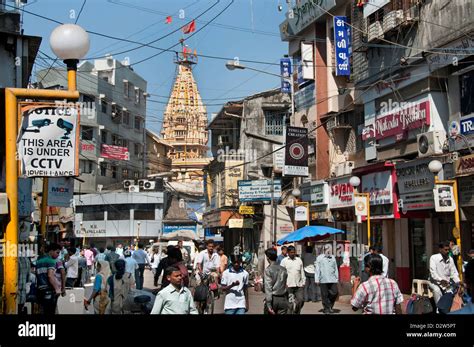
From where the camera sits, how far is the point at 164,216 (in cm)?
5378

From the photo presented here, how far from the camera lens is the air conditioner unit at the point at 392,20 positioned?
64.1 ft

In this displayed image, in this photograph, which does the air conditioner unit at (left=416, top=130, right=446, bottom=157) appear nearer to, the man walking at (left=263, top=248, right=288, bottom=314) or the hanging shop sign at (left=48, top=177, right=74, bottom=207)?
the man walking at (left=263, top=248, right=288, bottom=314)

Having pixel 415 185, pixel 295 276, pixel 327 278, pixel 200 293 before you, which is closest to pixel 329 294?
pixel 327 278

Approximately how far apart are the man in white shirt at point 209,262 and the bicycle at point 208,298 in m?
0.37

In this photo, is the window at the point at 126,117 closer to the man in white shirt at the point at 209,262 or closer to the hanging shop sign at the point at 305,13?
the hanging shop sign at the point at 305,13

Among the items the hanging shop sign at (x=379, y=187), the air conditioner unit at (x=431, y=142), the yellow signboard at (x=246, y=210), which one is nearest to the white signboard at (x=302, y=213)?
the hanging shop sign at (x=379, y=187)

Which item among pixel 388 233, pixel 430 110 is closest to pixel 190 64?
pixel 430 110

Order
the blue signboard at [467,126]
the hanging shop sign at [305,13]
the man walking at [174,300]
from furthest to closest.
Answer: the hanging shop sign at [305,13] < the blue signboard at [467,126] < the man walking at [174,300]

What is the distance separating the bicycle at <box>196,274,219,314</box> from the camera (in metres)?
11.1

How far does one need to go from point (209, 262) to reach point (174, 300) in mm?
9538

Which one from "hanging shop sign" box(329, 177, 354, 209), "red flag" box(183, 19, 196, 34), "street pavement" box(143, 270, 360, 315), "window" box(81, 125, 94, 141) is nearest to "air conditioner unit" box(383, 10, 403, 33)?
"hanging shop sign" box(329, 177, 354, 209)

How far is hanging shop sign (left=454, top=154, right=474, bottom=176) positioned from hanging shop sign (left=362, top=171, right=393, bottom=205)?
13.5 feet

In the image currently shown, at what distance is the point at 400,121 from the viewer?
66.0ft

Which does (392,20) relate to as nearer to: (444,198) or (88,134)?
(444,198)
